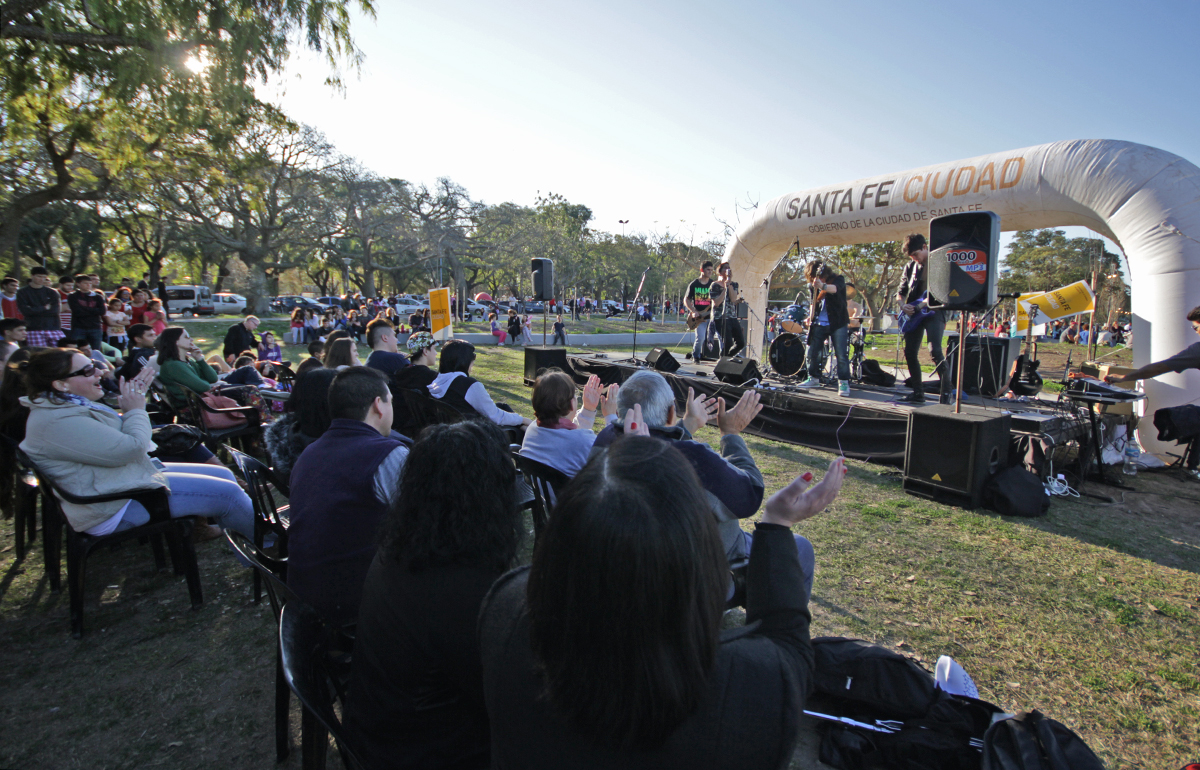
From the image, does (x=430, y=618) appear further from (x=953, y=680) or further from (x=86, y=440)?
(x=86, y=440)

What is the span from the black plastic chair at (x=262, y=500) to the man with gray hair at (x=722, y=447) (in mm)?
1593

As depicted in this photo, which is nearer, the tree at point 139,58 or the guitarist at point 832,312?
the tree at point 139,58

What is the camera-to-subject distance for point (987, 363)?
6.52m

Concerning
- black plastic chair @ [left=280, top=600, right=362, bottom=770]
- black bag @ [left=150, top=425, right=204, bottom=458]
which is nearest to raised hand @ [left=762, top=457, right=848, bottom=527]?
black plastic chair @ [left=280, top=600, right=362, bottom=770]

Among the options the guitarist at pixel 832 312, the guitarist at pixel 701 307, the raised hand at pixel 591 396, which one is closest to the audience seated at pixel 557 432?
the raised hand at pixel 591 396

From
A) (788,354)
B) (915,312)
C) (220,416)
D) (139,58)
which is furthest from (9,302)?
(915,312)

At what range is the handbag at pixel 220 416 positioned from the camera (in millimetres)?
4520

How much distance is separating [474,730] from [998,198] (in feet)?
25.6

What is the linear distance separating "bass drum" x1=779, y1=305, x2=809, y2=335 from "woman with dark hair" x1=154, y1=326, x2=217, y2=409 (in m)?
6.63

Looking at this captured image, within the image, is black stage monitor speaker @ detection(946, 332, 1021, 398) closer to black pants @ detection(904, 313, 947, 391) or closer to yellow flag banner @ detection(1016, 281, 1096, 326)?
A: black pants @ detection(904, 313, 947, 391)

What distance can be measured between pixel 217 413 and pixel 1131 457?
26.7 feet

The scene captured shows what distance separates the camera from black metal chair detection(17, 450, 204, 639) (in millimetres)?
2586

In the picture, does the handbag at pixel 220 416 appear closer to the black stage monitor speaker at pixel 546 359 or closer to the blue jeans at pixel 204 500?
the blue jeans at pixel 204 500

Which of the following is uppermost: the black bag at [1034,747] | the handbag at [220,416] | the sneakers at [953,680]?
the handbag at [220,416]
